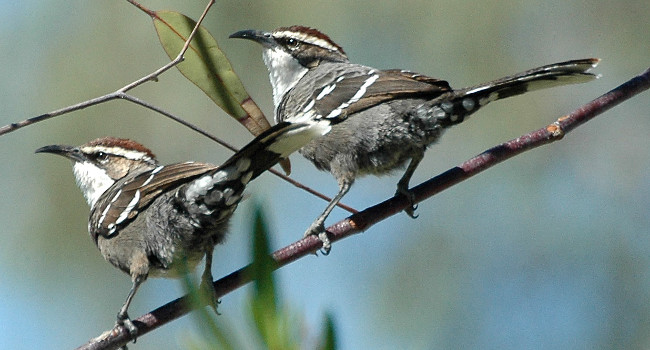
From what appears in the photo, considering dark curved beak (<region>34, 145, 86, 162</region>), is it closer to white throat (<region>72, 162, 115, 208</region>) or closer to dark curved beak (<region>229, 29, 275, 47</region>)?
white throat (<region>72, 162, 115, 208</region>)

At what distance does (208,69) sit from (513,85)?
139cm

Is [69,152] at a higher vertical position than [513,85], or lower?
higher

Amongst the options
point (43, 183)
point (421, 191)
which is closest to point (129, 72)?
point (43, 183)

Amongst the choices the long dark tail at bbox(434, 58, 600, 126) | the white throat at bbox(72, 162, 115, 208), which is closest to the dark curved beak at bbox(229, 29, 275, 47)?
the white throat at bbox(72, 162, 115, 208)

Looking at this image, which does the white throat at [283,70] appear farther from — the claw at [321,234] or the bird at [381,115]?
the claw at [321,234]

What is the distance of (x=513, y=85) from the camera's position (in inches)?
143

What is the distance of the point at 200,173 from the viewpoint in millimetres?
3600

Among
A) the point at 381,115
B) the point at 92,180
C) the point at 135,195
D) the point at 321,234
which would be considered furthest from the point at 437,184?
the point at 92,180

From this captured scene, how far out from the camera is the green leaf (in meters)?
3.56

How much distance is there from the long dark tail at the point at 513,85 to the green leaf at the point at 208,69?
96 cm

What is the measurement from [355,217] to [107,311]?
207 inches

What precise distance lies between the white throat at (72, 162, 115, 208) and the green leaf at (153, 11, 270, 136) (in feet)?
5.20

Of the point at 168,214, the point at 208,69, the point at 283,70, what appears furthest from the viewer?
the point at 283,70

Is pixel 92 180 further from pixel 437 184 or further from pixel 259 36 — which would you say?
pixel 437 184
